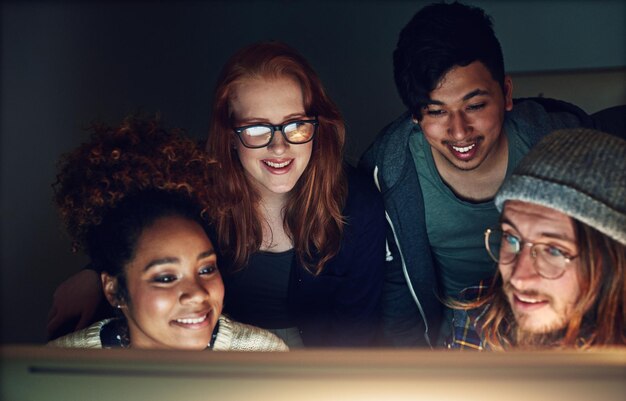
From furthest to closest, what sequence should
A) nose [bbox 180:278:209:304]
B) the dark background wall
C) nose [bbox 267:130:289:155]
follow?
1. the dark background wall
2. nose [bbox 267:130:289:155]
3. nose [bbox 180:278:209:304]

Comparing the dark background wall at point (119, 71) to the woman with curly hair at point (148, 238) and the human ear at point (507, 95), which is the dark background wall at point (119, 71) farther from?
the woman with curly hair at point (148, 238)

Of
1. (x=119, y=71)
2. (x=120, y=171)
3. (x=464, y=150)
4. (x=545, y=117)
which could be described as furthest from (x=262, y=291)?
(x=119, y=71)

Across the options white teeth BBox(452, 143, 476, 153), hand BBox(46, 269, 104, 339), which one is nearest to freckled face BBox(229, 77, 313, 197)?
white teeth BBox(452, 143, 476, 153)

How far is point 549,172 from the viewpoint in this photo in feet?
3.87

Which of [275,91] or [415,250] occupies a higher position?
[275,91]

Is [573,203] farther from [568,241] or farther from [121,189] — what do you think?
[121,189]

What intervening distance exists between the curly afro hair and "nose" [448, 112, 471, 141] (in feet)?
2.10

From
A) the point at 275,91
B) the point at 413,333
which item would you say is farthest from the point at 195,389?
the point at 413,333

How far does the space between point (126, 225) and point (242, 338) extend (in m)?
0.37

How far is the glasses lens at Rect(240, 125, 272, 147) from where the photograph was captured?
5.23 ft

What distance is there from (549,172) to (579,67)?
56.4 inches

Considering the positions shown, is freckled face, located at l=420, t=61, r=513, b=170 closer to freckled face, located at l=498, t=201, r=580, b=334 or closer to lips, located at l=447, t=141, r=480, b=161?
lips, located at l=447, t=141, r=480, b=161

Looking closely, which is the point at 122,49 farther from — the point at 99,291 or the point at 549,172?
the point at 549,172

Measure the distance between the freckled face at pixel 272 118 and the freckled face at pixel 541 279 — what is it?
58 centimetres
